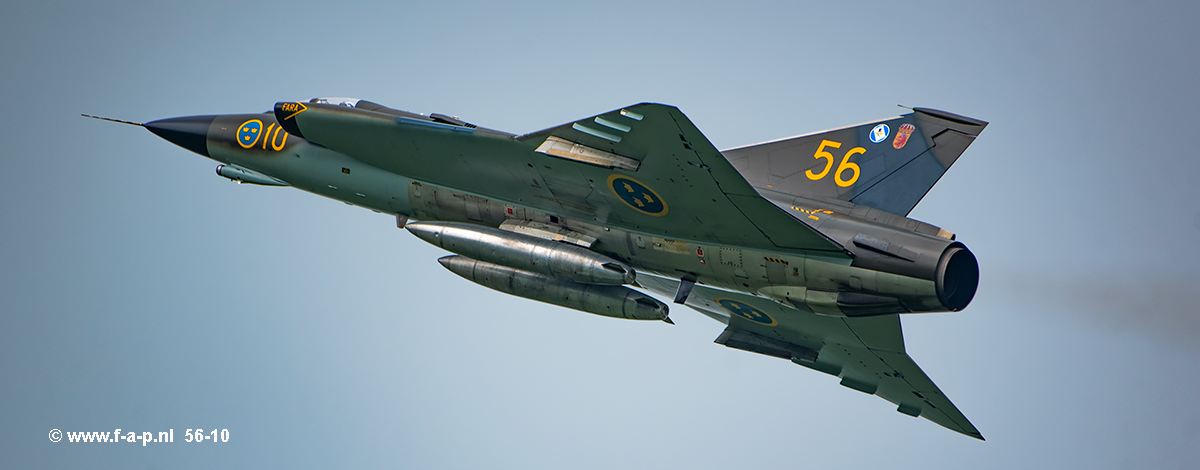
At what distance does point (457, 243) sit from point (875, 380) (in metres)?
7.88

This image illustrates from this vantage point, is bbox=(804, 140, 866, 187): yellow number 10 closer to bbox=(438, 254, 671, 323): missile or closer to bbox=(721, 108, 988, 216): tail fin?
bbox=(721, 108, 988, 216): tail fin

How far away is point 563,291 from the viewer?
1514cm

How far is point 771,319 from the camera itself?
17.1 meters

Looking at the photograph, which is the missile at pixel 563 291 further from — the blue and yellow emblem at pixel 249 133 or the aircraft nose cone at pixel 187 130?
the aircraft nose cone at pixel 187 130

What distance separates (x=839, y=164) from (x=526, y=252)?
5263mm

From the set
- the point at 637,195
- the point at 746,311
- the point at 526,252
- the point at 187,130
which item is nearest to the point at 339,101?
the point at 187,130

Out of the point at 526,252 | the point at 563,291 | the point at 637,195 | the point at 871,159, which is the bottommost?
the point at 563,291

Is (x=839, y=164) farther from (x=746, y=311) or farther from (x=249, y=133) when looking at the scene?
(x=249, y=133)

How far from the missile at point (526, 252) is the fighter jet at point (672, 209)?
26mm

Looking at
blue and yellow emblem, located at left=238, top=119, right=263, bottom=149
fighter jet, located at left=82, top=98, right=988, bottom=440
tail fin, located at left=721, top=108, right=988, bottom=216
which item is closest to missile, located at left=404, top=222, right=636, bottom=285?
fighter jet, located at left=82, top=98, right=988, bottom=440

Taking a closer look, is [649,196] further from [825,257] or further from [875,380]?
[875,380]

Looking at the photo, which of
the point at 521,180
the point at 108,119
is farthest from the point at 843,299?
the point at 108,119

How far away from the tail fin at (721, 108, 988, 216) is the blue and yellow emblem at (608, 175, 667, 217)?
272 centimetres

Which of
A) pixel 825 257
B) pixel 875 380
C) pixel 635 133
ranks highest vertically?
pixel 635 133
